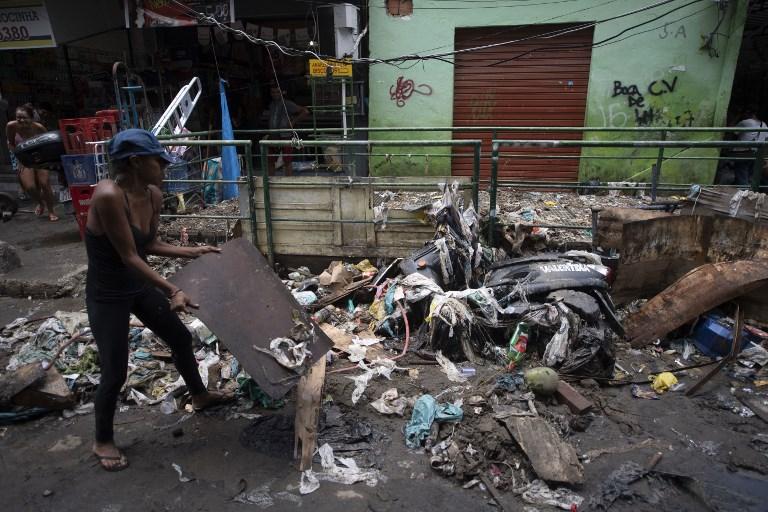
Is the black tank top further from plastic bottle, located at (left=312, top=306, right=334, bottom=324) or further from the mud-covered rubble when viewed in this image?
the mud-covered rubble

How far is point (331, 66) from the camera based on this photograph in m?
9.10

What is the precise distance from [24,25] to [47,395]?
393 inches

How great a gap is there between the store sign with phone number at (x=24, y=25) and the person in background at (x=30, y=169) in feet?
8.35

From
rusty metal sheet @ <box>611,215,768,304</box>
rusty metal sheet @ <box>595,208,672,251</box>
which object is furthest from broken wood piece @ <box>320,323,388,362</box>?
rusty metal sheet @ <box>595,208,672,251</box>

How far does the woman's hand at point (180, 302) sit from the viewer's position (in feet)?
8.66

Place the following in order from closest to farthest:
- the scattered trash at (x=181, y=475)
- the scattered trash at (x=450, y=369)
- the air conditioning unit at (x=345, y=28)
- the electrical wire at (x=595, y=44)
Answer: the scattered trash at (x=181, y=475) < the scattered trash at (x=450, y=369) < the electrical wire at (x=595, y=44) < the air conditioning unit at (x=345, y=28)

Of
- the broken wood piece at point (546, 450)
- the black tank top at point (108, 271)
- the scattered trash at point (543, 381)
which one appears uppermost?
the black tank top at point (108, 271)

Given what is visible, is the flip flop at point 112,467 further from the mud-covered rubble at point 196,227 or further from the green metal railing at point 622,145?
the green metal railing at point 622,145

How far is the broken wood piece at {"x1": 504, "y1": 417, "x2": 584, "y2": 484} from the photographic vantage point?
2680mm

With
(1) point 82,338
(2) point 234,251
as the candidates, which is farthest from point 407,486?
(1) point 82,338

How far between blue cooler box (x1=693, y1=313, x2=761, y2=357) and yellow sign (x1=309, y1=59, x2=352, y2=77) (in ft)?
23.6

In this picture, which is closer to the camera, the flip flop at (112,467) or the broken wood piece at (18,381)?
the flip flop at (112,467)

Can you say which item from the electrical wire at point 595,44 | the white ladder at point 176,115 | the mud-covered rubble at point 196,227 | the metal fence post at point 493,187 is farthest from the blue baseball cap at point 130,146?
the electrical wire at point 595,44

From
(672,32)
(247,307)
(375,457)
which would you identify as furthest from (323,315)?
(672,32)
